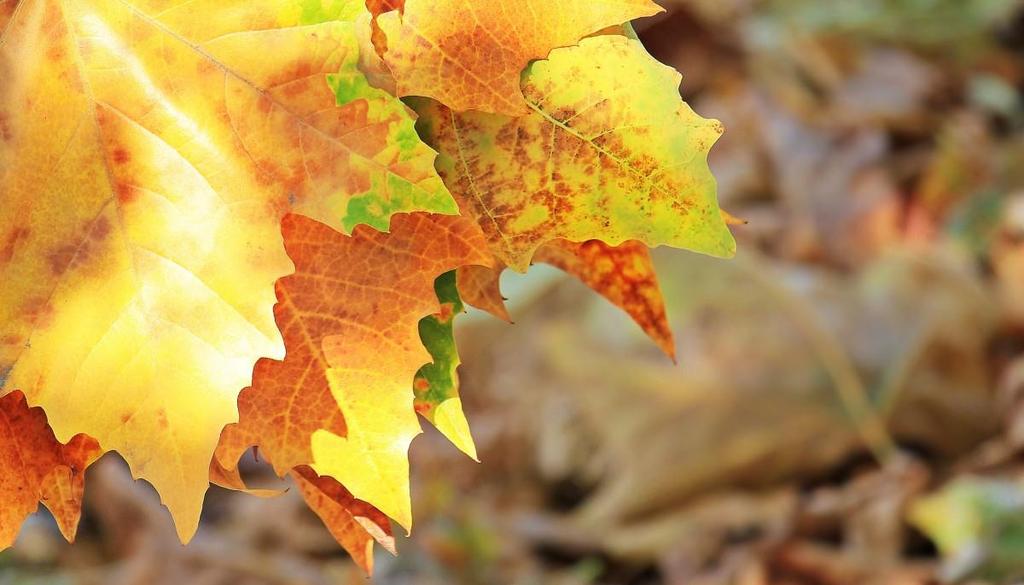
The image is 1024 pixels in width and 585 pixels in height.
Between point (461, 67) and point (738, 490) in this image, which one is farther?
point (738, 490)

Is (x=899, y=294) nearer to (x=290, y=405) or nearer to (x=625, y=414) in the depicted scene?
(x=625, y=414)

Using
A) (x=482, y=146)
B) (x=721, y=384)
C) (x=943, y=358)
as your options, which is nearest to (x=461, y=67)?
(x=482, y=146)

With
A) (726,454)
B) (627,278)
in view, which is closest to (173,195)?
(627,278)

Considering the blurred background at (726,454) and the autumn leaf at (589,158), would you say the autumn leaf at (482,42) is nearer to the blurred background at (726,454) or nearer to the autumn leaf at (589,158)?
the autumn leaf at (589,158)

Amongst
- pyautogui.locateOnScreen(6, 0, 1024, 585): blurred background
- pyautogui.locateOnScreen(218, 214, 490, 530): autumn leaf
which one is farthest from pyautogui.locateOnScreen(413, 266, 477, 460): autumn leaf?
pyautogui.locateOnScreen(6, 0, 1024, 585): blurred background

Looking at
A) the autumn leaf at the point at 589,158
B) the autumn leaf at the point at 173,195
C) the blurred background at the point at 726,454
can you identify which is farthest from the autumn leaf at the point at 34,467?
the blurred background at the point at 726,454

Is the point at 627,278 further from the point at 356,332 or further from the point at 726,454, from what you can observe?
the point at 726,454
